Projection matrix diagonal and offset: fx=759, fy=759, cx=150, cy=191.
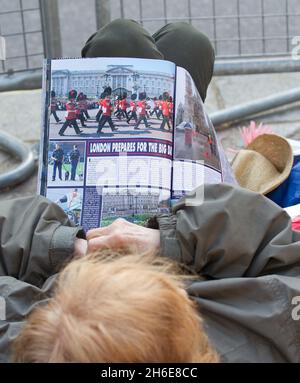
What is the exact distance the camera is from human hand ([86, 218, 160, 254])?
1.27 metres

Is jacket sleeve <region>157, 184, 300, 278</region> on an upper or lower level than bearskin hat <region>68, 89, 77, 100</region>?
lower

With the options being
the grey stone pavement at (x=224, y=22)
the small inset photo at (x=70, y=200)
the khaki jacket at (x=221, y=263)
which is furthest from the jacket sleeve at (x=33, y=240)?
the grey stone pavement at (x=224, y=22)

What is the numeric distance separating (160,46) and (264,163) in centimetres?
41

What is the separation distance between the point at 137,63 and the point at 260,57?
1916 mm

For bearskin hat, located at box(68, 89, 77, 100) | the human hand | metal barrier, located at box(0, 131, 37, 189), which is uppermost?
bearskin hat, located at box(68, 89, 77, 100)

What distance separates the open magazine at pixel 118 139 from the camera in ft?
4.97

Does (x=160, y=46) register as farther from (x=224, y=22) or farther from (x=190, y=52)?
(x=224, y=22)

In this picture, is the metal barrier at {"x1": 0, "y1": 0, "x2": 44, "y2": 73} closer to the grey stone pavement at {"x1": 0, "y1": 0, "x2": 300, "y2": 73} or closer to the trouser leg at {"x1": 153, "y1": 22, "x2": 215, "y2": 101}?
the grey stone pavement at {"x1": 0, "y1": 0, "x2": 300, "y2": 73}

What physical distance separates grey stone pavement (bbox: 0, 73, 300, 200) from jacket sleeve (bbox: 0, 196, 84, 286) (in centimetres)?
157

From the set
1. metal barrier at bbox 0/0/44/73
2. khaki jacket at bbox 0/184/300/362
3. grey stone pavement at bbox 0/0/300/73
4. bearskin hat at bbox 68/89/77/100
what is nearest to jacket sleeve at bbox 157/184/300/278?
khaki jacket at bbox 0/184/300/362

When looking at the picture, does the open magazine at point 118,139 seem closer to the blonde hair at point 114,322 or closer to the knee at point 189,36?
the knee at point 189,36

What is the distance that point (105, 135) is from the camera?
1563 millimetres

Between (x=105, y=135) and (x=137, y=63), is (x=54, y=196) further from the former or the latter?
(x=137, y=63)
